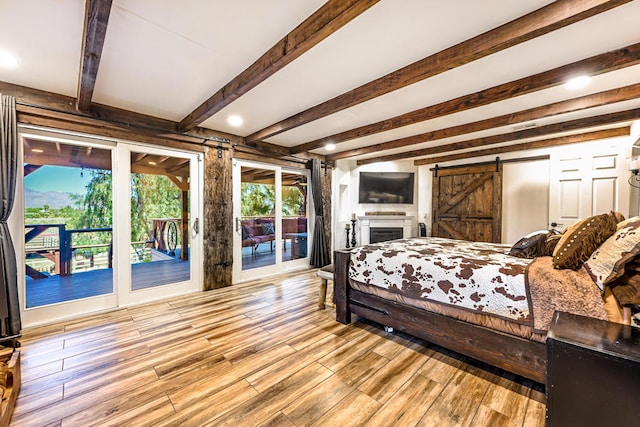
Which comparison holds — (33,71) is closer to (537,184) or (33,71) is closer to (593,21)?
(593,21)

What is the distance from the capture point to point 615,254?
1.48 metres

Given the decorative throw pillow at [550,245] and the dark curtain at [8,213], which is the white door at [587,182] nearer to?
the decorative throw pillow at [550,245]

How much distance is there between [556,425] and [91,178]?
176 inches

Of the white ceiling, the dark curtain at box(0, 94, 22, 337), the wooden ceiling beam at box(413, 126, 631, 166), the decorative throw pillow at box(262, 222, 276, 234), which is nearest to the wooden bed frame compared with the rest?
the white ceiling

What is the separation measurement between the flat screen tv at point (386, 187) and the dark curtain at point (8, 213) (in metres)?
5.41

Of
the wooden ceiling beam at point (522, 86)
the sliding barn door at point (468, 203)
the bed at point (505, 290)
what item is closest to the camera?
the bed at point (505, 290)

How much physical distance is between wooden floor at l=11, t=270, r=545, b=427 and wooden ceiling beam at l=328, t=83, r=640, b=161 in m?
2.96

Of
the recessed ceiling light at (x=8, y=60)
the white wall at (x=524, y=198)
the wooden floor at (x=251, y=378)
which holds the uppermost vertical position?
the recessed ceiling light at (x=8, y=60)

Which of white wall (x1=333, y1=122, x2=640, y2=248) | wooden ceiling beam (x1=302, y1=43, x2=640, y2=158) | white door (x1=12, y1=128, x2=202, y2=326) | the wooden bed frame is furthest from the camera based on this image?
white wall (x1=333, y1=122, x2=640, y2=248)

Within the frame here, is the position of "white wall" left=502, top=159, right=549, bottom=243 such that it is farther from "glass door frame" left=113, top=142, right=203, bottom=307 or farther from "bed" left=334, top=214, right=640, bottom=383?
Result: "glass door frame" left=113, top=142, right=203, bottom=307

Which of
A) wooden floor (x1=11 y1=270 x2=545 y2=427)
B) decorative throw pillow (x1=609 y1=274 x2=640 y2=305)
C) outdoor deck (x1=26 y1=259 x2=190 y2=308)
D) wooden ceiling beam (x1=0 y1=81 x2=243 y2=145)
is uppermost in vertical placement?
wooden ceiling beam (x1=0 y1=81 x2=243 y2=145)

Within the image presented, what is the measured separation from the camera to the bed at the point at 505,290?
5.00ft

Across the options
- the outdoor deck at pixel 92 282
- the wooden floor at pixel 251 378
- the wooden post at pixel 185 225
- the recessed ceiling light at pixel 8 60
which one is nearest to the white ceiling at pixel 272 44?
the recessed ceiling light at pixel 8 60

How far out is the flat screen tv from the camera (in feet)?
20.5
